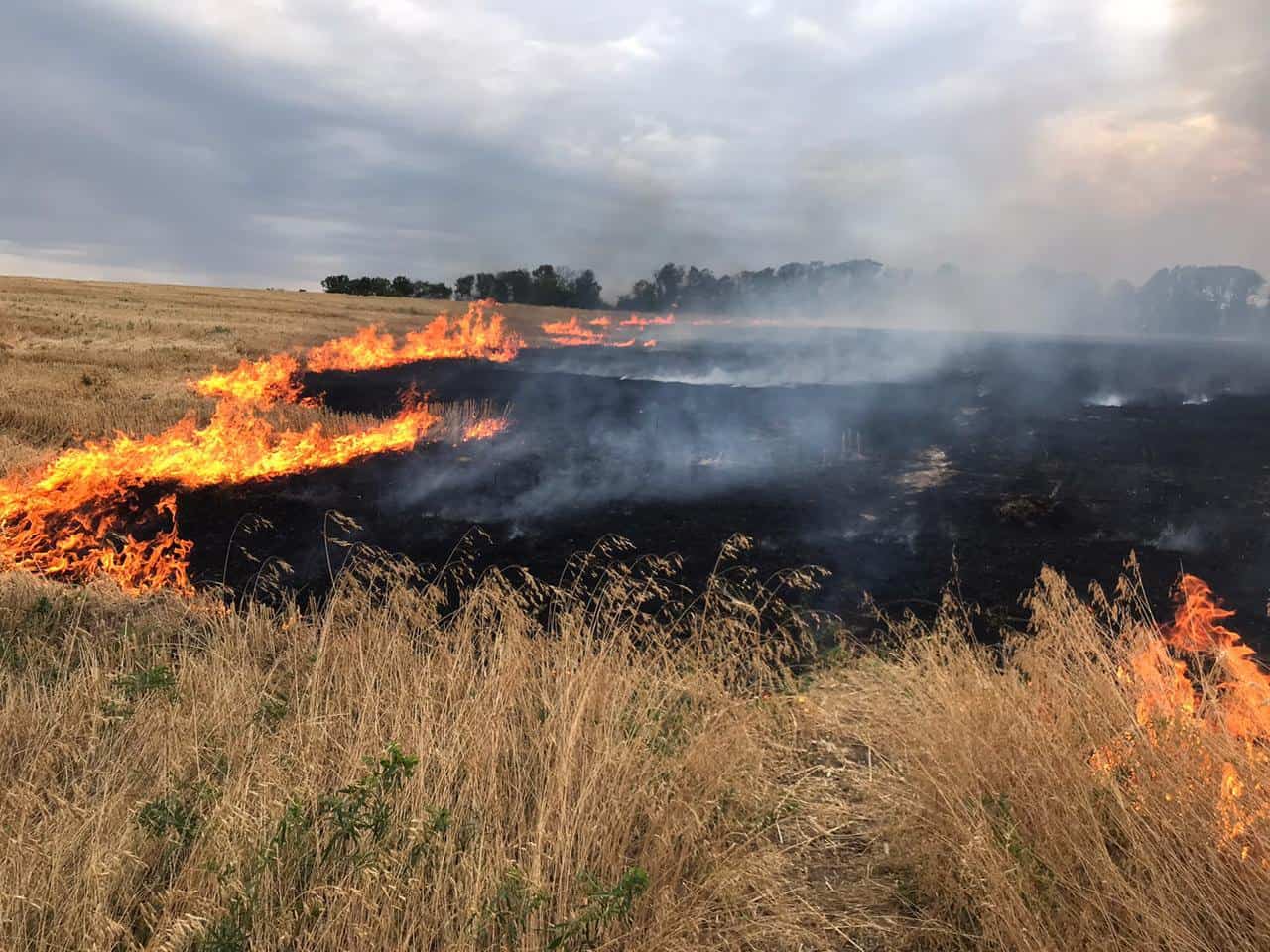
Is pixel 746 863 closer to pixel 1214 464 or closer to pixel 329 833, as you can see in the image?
pixel 329 833

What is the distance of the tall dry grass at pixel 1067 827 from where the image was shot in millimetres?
2803

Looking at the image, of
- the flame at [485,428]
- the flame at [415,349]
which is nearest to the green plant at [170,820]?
the flame at [485,428]

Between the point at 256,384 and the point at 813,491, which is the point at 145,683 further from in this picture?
the point at 256,384

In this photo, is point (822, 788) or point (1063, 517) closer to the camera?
point (822, 788)

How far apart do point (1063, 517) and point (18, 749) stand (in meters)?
15.1

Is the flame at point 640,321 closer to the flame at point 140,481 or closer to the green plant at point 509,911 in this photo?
the flame at point 140,481

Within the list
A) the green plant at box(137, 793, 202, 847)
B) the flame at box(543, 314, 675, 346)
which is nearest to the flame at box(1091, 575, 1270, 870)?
the green plant at box(137, 793, 202, 847)

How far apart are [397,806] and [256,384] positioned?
25952mm

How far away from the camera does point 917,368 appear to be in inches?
1593

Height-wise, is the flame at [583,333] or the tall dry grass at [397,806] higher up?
the flame at [583,333]

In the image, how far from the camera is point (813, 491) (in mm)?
15586

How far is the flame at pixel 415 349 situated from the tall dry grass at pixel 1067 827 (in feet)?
99.0

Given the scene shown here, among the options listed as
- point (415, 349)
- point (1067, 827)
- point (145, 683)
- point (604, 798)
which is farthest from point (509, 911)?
point (415, 349)

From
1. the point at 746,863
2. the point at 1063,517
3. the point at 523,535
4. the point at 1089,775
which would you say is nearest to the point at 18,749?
the point at 746,863
